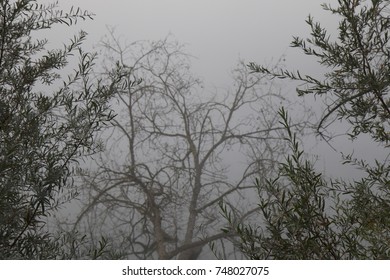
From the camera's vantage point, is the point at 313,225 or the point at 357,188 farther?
the point at 357,188

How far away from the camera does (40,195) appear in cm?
160

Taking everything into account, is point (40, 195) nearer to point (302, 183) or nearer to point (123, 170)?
point (302, 183)

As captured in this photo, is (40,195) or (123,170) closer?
(40,195)

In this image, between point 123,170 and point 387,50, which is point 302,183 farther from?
point 123,170

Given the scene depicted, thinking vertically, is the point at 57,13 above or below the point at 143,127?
below

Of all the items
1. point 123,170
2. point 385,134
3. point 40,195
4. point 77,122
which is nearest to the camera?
point 40,195

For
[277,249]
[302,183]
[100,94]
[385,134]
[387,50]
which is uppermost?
[387,50]

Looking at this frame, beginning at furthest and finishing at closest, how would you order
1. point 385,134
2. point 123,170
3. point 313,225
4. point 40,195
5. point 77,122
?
point 123,170 < point 385,134 < point 77,122 < point 40,195 < point 313,225

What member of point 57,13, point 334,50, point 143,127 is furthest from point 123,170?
point 334,50

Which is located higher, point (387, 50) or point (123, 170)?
point (123, 170)

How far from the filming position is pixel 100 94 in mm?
2061

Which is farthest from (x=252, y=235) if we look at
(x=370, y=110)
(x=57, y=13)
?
(x=57, y=13)

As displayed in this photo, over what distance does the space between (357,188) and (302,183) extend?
807 mm

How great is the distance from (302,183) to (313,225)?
127mm
